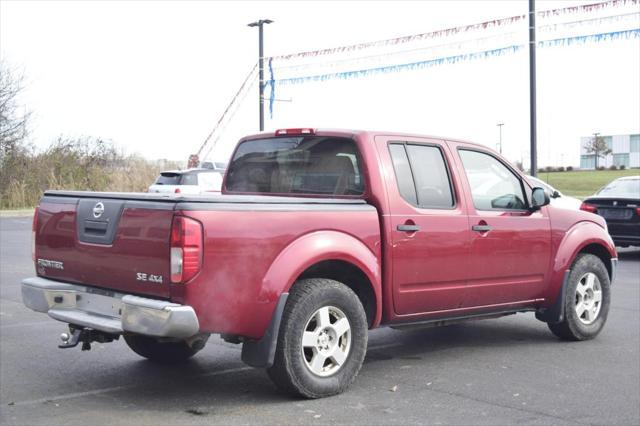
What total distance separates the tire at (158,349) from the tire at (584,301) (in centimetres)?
343

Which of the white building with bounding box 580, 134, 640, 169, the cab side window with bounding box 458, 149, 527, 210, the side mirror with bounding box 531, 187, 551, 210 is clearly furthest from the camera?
the white building with bounding box 580, 134, 640, 169

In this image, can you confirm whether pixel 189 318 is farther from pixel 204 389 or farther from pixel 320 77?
pixel 320 77

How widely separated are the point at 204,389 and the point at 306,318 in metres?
0.98

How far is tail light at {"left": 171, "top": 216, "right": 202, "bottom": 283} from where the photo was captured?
5262 millimetres

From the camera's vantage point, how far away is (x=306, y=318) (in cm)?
583

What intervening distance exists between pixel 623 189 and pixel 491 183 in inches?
392

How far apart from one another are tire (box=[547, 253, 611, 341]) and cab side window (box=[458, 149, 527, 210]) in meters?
0.93

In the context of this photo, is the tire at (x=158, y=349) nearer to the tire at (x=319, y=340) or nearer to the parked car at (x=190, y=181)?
the tire at (x=319, y=340)

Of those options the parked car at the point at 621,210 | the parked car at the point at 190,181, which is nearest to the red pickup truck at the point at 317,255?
the parked car at the point at 621,210

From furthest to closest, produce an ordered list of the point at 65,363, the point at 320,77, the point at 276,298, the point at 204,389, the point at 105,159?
the point at 105,159 < the point at 320,77 < the point at 65,363 < the point at 204,389 < the point at 276,298

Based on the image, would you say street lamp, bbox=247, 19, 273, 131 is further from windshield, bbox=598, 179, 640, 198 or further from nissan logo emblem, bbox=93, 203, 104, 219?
nissan logo emblem, bbox=93, 203, 104, 219

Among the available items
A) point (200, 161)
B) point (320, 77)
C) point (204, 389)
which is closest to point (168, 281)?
point (204, 389)

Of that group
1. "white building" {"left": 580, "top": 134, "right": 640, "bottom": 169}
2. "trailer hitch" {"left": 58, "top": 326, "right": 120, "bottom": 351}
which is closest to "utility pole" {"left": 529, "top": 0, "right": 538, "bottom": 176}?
"trailer hitch" {"left": 58, "top": 326, "right": 120, "bottom": 351}

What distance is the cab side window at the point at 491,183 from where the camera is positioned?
7.39m
